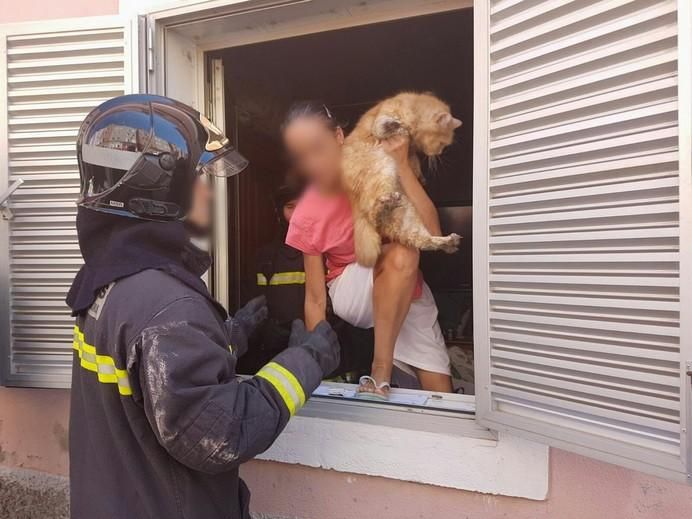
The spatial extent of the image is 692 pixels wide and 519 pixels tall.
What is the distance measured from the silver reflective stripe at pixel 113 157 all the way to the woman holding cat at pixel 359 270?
58.0 inches

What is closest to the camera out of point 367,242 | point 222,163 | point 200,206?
point 200,206

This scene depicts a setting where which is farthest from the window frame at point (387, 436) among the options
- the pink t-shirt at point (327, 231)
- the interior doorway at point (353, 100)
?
the pink t-shirt at point (327, 231)

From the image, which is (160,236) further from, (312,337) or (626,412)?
(626,412)

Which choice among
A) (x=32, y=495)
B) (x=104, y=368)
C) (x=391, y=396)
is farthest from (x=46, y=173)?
(x=391, y=396)

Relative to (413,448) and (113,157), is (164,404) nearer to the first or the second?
(113,157)

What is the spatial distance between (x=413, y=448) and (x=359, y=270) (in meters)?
0.97

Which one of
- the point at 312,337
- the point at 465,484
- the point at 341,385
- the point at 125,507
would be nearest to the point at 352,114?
the point at 341,385

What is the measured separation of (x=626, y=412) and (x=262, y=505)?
182 centimetres

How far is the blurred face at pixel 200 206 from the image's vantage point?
1.66 metres

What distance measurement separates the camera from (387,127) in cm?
276

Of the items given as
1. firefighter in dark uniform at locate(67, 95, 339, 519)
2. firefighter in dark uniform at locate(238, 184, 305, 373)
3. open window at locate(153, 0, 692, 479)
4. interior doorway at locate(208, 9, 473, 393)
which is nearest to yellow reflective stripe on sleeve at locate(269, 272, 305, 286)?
firefighter in dark uniform at locate(238, 184, 305, 373)

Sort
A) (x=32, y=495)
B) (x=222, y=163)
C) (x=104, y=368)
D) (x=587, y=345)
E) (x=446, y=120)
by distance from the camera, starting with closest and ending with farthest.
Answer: (x=104, y=368) < (x=587, y=345) < (x=222, y=163) < (x=446, y=120) < (x=32, y=495)

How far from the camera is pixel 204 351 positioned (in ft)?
4.35

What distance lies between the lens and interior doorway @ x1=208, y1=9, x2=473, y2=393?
3141 millimetres
